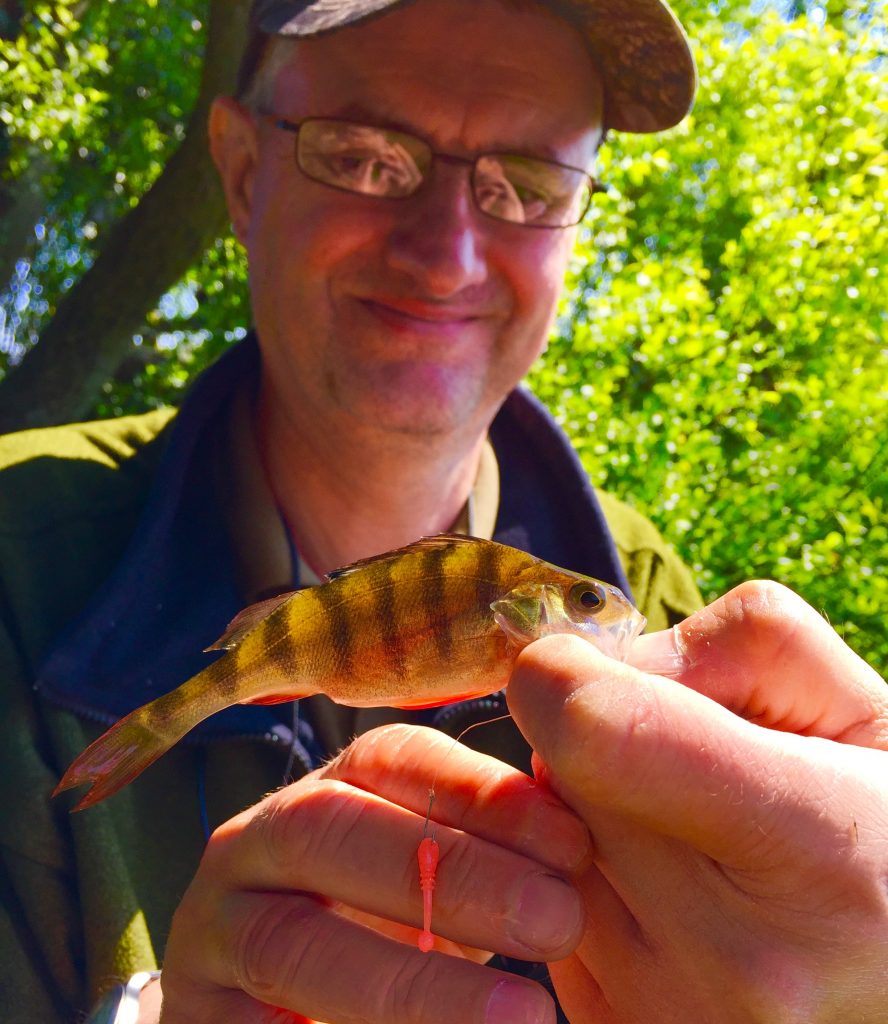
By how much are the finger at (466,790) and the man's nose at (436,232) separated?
150cm

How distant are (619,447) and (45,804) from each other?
3.05 m

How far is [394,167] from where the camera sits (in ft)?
8.14

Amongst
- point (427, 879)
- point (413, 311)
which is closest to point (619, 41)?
point (413, 311)

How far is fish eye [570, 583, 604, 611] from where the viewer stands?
122cm

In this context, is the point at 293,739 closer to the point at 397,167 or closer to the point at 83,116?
the point at 397,167

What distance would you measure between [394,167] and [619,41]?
832 mm

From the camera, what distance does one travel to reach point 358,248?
252cm

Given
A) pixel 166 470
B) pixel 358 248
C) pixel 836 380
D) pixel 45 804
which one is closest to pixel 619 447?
pixel 836 380

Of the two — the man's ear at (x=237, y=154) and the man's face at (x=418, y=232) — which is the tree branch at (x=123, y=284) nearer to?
the man's ear at (x=237, y=154)

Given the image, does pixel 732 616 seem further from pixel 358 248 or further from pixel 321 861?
pixel 358 248

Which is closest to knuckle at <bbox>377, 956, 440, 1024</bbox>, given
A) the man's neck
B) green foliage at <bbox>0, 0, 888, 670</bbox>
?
the man's neck

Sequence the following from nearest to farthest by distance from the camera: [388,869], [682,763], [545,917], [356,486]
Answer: [682,763] < [545,917] < [388,869] < [356,486]

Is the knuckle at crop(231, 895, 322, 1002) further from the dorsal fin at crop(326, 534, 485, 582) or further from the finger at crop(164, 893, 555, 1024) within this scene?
the dorsal fin at crop(326, 534, 485, 582)

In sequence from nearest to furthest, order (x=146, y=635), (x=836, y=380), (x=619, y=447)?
(x=146, y=635)
(x=619, y=447)
(x=836, y=380)
